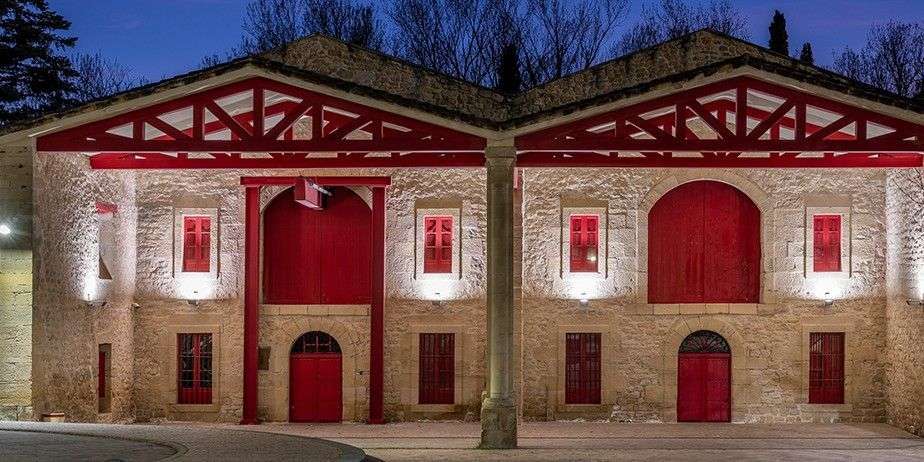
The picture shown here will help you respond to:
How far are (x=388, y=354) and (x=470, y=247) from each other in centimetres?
273

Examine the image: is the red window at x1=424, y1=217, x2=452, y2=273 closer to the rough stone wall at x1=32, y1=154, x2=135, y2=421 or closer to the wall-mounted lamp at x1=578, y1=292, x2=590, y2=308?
the wall-mounted lamp at x1=578, y1=292, x2=590, y2=308

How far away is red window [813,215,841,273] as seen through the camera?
2688 cm

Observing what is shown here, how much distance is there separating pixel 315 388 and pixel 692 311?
25.6ft

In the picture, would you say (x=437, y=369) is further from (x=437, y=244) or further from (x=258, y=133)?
(x=258, y=133)

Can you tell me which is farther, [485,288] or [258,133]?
[485,288]

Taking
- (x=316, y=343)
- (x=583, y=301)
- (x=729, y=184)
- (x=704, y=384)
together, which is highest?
(x=729, y=184)

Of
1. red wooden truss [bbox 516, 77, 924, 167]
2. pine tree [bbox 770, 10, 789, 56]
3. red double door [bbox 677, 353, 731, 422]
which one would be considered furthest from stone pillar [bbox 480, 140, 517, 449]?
pine tree [bbox 770, 10, 789, 56]

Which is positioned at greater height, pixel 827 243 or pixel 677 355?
pixel 827 243

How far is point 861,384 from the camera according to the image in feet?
87.8

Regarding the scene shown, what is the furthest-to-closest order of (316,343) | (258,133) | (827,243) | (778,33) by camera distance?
(778,33)
(316,343)
(827,243)
(258,133)

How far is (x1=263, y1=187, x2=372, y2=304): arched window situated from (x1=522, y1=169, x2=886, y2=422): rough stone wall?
3.46m

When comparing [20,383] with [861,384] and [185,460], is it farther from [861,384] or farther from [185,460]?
[861,384]

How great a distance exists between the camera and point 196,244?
2745 cm

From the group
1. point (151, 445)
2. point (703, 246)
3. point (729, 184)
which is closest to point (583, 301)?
point (703, 246)
